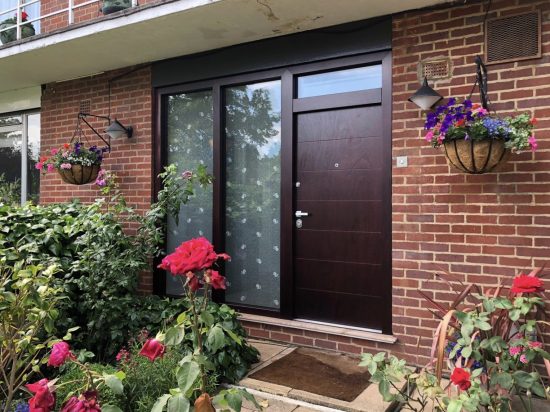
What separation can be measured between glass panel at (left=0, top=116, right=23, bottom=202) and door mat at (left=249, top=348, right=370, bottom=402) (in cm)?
450

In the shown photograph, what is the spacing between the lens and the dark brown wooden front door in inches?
139

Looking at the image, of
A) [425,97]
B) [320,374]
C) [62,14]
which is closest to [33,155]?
[62,14]

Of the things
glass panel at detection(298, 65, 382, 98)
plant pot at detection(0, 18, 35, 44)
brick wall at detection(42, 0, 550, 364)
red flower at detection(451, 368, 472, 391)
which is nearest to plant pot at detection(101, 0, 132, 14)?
plant pot at detection(0, 18, 35, 44)

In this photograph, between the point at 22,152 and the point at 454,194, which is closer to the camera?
the point at 454,194

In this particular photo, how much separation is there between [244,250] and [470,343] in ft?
8.32

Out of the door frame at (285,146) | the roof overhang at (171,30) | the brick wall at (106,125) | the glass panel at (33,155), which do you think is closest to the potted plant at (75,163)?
the brick wall at (106,125)

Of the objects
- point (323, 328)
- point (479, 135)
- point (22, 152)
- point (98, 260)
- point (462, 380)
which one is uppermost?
point (22, 152)

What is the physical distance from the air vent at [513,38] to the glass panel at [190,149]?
254 cm

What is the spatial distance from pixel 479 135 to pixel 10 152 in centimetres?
588

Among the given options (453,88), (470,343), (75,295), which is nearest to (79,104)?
(75,295)

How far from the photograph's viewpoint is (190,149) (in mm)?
4613

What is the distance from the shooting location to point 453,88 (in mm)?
3238

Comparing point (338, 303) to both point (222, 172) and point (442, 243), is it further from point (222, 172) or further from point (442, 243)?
point (222, 172)

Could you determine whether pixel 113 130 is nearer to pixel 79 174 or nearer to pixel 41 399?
pixel 79 174
